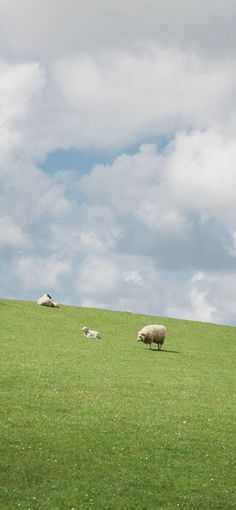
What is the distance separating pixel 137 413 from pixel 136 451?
568 centimetres

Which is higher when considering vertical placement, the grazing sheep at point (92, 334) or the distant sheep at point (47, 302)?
the distant sheep at point (47, 302)

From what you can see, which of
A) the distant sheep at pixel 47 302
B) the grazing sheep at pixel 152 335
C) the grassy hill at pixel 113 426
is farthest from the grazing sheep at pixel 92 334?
the distant sheep at pixel 47 302

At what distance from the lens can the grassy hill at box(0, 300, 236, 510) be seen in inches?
848

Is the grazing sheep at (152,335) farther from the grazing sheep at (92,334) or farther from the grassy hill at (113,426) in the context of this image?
the grazing sheep at (92,334)

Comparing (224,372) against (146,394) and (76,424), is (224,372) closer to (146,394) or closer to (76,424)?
(146,394)

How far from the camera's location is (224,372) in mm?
46469

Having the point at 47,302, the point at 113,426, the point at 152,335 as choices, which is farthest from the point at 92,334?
the point at 113,426

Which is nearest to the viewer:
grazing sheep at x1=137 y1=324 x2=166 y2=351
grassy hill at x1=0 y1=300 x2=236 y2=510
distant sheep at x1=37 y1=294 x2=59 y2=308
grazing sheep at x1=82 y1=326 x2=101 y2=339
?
grassy hill at x1=0 y1=300 x2=236 y2=510

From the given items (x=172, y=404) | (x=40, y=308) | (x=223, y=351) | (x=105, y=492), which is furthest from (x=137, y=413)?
(x=40, y=308)

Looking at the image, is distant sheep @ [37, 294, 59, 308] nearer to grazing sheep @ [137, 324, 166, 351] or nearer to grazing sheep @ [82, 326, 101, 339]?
grazing sheep @ [82, 326, 101, 339]

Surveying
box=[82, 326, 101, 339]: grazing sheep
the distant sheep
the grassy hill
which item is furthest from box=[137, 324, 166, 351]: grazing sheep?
the distant sheep

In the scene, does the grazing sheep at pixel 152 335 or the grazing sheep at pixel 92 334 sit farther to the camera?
the grazing sheep at pixel 92 334

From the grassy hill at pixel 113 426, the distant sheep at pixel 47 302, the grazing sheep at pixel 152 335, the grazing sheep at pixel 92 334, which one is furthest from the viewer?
the distant sheep at pixel 47 302

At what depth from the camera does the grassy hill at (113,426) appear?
2155cm
